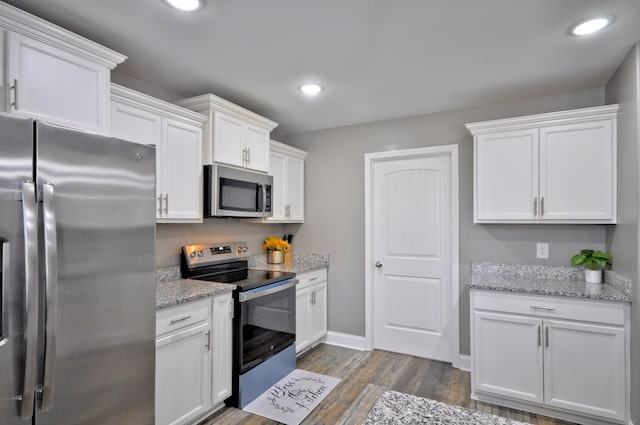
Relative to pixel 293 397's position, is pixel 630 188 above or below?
above

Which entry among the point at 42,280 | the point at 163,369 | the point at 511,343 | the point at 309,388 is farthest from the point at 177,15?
the point at 511,343

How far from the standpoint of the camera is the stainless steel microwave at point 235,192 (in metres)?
2.77

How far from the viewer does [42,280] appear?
1291 mm

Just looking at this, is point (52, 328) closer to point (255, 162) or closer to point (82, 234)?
point (82, 234)

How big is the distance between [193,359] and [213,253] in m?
1.06

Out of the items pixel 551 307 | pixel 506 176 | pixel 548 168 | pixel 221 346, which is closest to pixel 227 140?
pixel 221 346

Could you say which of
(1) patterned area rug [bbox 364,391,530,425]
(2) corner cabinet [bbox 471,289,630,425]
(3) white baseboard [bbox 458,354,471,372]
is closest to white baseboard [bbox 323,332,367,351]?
(3) white baseboard [bbox 458,354,471,372]

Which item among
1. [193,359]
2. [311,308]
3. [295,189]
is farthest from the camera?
[295,189]

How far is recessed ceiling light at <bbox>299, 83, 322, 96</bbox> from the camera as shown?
2.78 metres

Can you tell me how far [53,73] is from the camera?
1769 millimetres

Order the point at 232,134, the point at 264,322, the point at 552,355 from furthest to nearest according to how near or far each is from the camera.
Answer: the point at 232,134 < the point at 264,322 < the point at 552,355

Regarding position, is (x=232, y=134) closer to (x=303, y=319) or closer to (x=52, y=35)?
(x=52, y=35)

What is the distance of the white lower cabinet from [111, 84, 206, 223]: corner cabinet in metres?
0.70

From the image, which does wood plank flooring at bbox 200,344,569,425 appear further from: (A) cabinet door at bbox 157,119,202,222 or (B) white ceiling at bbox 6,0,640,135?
(B) white ceiling at bbox 6,0,640,135
